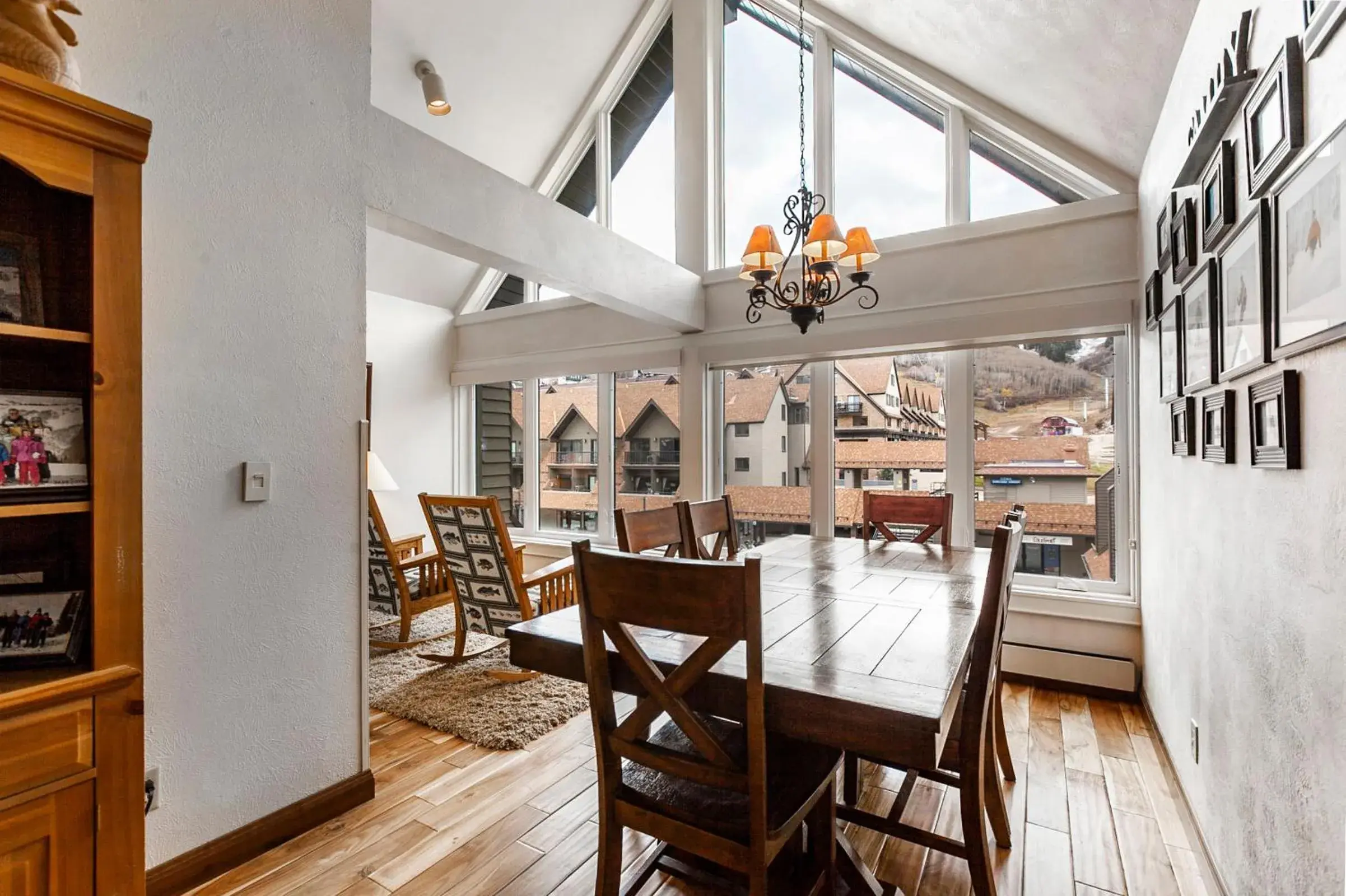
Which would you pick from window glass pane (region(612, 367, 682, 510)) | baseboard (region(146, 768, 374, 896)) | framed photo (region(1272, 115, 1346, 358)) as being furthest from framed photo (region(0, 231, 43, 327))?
window glass pane (region(612, 367, 682, 510))

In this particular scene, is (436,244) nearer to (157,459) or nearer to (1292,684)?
(157,459)

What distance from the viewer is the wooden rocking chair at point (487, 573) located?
312 centimetres

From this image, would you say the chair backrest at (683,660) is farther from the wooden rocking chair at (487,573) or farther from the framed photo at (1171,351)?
the framed photo at (1171,351)

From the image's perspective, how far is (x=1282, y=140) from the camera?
1.18 meters

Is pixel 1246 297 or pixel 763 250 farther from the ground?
pixel 763 250

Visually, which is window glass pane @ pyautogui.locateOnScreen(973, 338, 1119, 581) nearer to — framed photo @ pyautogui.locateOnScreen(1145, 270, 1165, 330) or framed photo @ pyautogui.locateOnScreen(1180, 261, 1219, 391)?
framed photo @ pyautogui.locateOnScreen(1145, 270, 1165, 330)

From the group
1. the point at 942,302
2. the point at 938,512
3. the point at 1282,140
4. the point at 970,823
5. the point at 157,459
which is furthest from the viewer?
the point at 942,302

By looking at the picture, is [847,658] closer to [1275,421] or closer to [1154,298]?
[1275,421]

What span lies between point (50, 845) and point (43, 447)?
0.77m

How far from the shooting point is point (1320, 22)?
1.04 metres

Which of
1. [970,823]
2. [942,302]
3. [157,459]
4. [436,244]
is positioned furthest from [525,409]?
[970,823]

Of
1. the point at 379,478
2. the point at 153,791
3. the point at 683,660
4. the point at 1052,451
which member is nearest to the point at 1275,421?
the point at 683,660

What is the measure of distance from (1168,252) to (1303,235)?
1.39 metres

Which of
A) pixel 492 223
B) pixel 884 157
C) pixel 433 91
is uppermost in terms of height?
pixel 433 91
